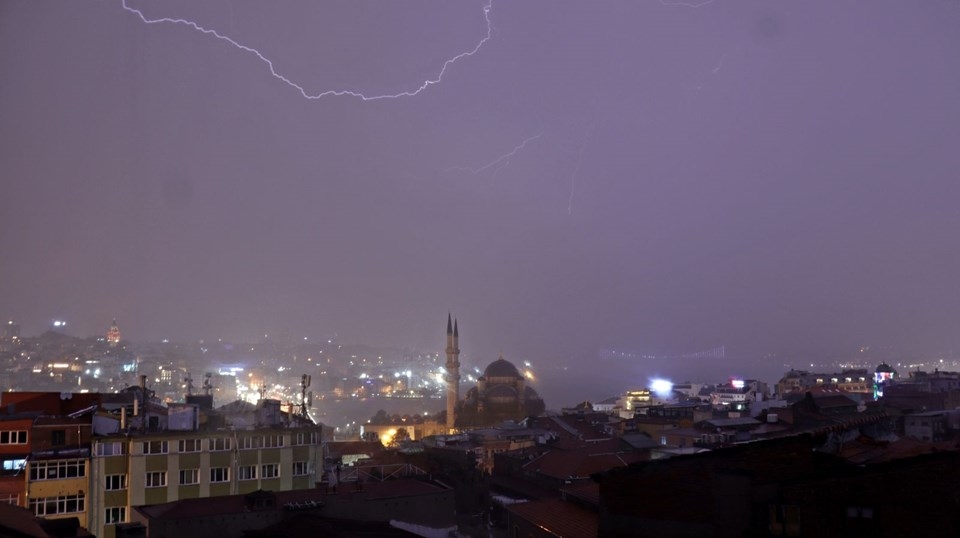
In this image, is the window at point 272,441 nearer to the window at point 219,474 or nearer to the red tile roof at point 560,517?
Result: the window at point 219,474

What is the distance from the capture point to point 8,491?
2077 centimetres

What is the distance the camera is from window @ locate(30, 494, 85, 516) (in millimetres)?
21328

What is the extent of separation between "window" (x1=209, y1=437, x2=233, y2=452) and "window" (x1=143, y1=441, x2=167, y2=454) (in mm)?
1367

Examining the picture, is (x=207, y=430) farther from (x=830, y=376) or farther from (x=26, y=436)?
(x=830, y=376)

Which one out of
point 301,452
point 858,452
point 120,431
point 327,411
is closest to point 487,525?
point 301,452

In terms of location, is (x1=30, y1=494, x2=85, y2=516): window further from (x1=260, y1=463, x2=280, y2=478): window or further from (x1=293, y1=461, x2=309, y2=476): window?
(x1=293, y1=461, x2=309, y2=476): window

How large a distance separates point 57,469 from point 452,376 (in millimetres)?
58344

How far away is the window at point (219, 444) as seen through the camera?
956 inches

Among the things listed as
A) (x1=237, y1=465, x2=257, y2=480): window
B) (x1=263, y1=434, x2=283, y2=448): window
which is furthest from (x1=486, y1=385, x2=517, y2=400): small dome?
(x1=237, y1=465, x2=257, y2=480): window

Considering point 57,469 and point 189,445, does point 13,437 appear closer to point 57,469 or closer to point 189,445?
point 57,469

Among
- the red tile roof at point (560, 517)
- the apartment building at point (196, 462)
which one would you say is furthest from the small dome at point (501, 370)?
the red tile roof at point (560, 517)

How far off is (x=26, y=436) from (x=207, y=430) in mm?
4968

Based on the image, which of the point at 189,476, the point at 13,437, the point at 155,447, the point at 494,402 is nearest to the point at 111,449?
the point at 155,447

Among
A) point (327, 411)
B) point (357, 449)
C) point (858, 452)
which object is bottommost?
point (327, 411)
